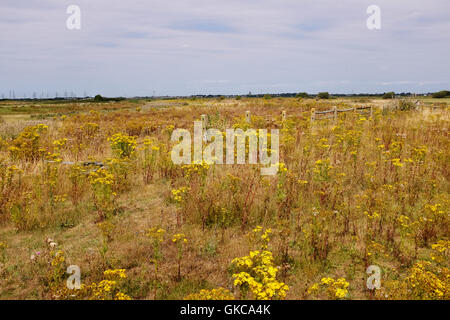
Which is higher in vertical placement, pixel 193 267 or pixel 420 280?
pixel 420 280

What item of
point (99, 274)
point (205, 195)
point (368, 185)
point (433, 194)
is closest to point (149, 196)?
point (205, 195)

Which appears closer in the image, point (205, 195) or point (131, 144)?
point (205, 195)

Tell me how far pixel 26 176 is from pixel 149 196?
2721 millimetres

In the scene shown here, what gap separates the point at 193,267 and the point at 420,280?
2.41 meters

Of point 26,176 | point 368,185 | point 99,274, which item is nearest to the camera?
point 99,274

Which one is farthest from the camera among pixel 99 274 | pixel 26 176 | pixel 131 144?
pixel 131 144

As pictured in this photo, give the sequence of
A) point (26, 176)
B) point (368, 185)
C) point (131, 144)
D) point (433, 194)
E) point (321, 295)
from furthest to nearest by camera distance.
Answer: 1. point (131, 144)
2. point (26, 176)
3. point (368, 185)
4. point (433, 194)
5. point (321, 295)

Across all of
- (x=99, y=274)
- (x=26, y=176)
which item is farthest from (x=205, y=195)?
(x=26, y=176)

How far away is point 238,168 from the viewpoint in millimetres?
6340

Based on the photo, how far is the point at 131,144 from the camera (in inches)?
282
